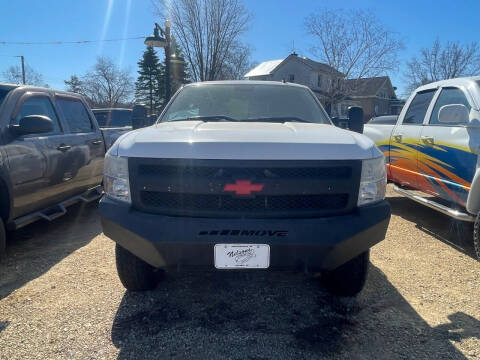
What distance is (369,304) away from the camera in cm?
276

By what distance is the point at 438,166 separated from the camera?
164 inches

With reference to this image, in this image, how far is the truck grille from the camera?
7.04ft

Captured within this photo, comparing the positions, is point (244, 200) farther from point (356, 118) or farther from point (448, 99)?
point (448, 99)

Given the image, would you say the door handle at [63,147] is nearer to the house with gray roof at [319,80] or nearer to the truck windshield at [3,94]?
the truck windshield at [3,94]

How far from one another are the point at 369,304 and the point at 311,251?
1.01 m

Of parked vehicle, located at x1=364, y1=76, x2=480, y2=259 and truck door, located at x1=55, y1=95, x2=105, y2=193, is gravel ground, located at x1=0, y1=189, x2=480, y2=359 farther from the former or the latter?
truck door, located at x1=55, y1=95, x2=105, y2=193

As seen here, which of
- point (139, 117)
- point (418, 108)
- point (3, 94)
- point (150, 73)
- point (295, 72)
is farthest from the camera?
point (150, 73)

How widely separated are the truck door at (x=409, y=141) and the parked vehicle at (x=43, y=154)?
443 cm

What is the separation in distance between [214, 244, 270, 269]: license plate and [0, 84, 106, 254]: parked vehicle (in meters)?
2.26

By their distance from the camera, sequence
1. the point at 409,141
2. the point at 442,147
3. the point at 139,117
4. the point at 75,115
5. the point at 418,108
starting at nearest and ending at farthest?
the point at 139,117 → the point at 442,147 → the point at 409,141 → the point at 75,115 → the point at 418,108

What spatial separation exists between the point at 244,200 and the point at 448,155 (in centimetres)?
296

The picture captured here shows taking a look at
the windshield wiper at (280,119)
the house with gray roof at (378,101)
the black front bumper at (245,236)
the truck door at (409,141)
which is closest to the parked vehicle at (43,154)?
the black front bumper at (245,236)

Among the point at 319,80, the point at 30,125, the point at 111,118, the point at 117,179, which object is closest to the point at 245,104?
the point at 117,179

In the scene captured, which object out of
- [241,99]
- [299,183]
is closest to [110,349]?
[299,183]
